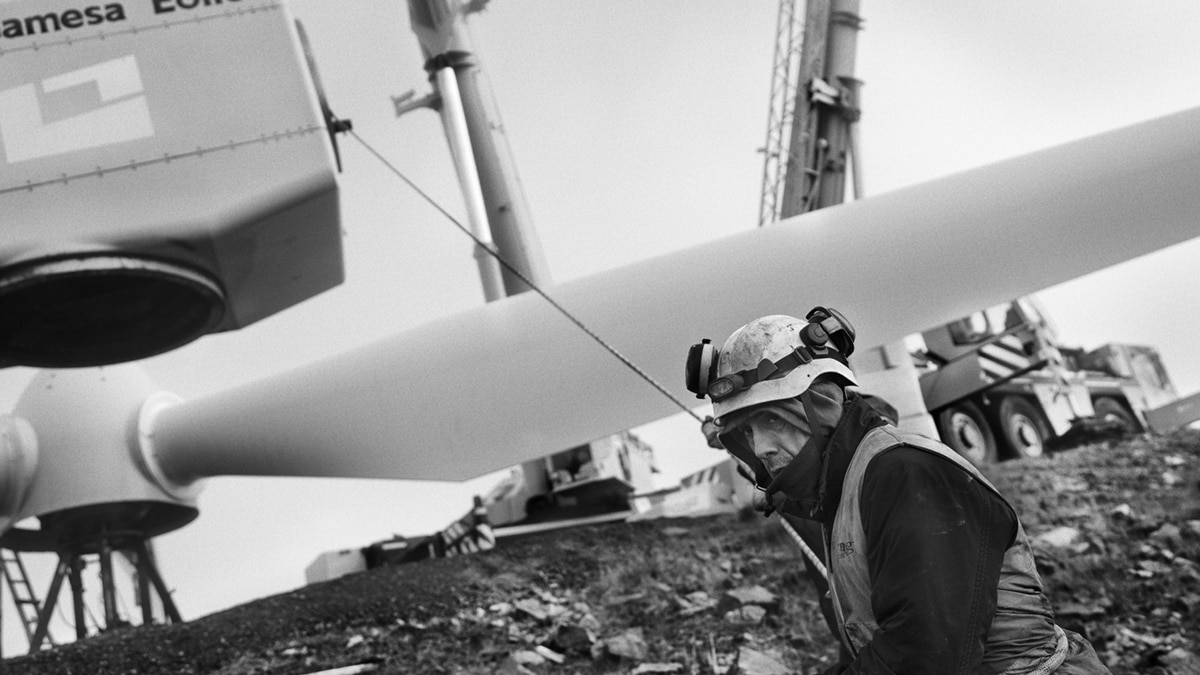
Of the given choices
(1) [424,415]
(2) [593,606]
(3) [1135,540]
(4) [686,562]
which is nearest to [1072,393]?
(3) [1135,540]

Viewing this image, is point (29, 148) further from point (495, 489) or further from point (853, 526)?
point (495, 489)

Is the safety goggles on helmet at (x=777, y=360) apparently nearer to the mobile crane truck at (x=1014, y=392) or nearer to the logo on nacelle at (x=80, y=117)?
the logo on nacelle at (x=80, y=117)

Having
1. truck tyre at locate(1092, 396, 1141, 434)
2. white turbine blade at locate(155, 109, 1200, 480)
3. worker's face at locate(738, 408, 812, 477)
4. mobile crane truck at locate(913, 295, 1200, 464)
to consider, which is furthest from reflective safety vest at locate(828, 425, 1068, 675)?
truck tyre at locate(1092, 396, 1141, 434)

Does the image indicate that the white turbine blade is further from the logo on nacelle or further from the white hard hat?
the white hard hat

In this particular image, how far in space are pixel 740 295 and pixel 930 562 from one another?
4.58 metres

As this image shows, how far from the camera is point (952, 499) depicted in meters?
1.86

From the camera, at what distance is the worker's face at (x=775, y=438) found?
2.20 meters

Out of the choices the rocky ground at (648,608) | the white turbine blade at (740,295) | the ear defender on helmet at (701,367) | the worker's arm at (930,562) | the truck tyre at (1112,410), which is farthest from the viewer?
the truck tyre at (1112,410)

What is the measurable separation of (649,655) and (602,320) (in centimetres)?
192

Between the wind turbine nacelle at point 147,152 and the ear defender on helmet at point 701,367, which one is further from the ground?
the wind turbine nacelle at point 147,152

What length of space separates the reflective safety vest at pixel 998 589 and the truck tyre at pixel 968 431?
881 cm

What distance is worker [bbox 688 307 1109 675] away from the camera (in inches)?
70.8

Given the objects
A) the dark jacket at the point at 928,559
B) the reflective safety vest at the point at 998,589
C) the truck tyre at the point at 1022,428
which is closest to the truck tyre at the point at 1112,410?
the truck tyre at the point at 1022,428

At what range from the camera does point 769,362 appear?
7.06 feet
